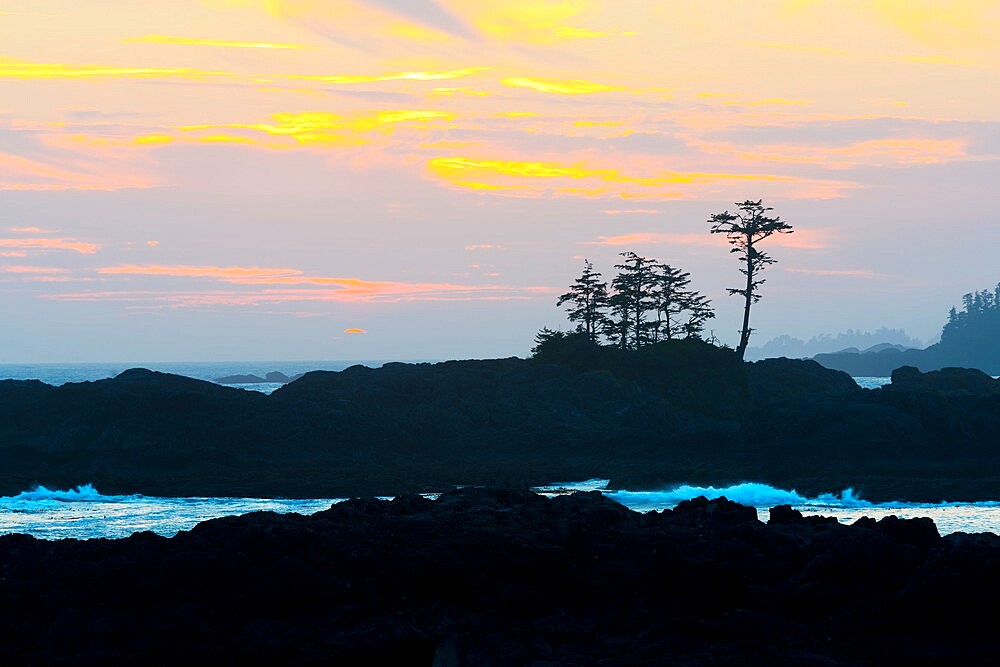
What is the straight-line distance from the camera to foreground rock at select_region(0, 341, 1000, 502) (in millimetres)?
53188

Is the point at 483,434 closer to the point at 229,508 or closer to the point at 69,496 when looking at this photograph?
the point at 229,508

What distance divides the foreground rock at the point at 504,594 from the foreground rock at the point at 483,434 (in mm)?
26552

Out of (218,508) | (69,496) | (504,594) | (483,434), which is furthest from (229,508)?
(504,594)

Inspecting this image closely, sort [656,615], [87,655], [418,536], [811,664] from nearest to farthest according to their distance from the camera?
[811,664] → [87,655] → [656,615] → [418,536]

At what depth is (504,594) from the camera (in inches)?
834

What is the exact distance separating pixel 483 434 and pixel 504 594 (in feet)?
147

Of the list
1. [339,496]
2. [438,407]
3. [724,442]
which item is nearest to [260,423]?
[438,407]

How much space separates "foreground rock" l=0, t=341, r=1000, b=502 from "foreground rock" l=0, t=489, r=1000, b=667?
2655cm

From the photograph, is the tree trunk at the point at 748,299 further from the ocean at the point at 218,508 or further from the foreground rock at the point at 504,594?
the foreground rock at the point at 504,594

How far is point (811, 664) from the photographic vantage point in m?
17.7

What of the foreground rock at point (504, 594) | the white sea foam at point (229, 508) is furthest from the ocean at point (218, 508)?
the foreground rock at point (504, 594)

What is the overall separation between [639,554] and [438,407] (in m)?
46.8

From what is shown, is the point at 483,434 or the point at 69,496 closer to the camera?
the point at 69,496

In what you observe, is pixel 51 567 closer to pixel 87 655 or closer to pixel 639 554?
pixel 87 655
